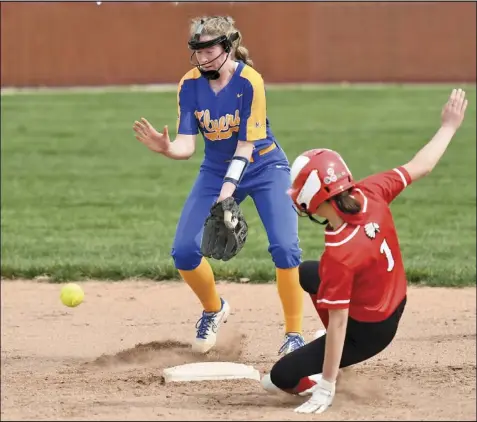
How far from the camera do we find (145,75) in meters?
31.6

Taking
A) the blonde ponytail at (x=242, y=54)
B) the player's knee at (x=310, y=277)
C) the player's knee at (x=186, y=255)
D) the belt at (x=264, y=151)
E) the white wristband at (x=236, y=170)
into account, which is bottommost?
the player's knee at (x=186, y=255)

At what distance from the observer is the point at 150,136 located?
20.2 ft

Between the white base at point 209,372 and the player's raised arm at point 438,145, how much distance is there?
4.95ft

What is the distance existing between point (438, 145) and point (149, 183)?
32.0ft

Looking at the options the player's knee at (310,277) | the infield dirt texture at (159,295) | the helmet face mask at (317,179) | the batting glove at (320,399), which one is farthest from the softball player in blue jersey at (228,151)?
the batting glove at (320,399)

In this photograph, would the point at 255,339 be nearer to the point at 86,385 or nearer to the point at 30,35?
the point at 86,385

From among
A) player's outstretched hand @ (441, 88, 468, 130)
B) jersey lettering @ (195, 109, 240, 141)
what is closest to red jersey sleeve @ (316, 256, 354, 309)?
player's outstretched hand @ (441, 88, 468, 130)

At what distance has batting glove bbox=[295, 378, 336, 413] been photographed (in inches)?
191

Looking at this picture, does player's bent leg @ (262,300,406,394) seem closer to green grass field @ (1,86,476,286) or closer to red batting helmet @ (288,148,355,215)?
red batting helmet @ (288,148,355,215)

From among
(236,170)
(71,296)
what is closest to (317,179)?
(236,170)

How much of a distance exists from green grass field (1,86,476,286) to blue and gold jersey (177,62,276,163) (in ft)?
9.56

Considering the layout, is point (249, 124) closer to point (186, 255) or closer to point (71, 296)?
point (186, 255)

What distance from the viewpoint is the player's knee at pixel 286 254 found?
6.50 m

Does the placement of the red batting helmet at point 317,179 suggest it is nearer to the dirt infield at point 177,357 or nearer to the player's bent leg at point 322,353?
the player's bent leg at point 322,353
